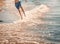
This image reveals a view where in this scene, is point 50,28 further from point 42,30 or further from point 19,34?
point 19,34

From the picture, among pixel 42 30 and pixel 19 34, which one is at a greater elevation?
pixel 19 34

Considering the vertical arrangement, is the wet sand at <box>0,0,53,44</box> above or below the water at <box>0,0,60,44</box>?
above

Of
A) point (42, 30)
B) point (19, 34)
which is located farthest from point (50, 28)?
point (19, 34)

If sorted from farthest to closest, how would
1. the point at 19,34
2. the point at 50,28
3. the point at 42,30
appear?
the point at 50,28 < the point at 42,30 < the point at 19,34

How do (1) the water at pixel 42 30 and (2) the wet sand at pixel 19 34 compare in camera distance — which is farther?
(1) the water at pixel 42 30

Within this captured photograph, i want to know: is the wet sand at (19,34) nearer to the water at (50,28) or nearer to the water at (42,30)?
the water at (42,30)

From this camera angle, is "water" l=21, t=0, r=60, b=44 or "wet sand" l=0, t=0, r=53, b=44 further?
→ "water" l=21, t=0, r=60, b=44

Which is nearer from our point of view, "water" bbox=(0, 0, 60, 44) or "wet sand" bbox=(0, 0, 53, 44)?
"wet sand" bbox=(0, 0, 53, 44)

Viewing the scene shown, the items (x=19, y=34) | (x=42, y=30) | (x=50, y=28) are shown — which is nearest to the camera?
(x=19, y=34)

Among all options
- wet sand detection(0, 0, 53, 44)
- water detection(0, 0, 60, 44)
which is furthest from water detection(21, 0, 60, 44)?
wet sand detection(0, 0, 53, 44)

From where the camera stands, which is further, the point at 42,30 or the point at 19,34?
the point at 42,30

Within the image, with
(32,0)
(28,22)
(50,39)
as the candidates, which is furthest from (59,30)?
Result: (32,0)

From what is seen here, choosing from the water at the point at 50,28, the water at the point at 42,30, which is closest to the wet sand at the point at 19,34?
the water at the point at 42,30

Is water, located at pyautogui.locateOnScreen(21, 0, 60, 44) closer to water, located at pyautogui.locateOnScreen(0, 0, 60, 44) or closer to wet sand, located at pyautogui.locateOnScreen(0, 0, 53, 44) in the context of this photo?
water, located at pyautogui.locateOnScreen(0, 0, 60, 44)
